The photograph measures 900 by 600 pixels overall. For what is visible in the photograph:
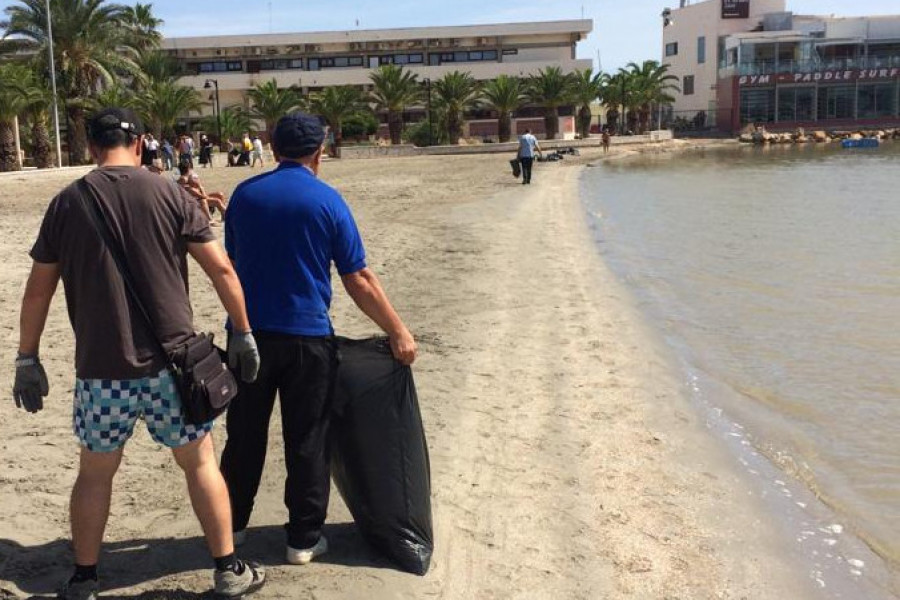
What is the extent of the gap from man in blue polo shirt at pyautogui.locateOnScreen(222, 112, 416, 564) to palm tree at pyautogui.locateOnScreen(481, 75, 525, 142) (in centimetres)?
5274

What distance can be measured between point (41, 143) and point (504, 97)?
28.3 meters

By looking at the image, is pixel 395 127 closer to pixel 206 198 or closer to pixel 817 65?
pixel 817 65

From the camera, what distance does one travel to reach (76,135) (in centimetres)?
3931

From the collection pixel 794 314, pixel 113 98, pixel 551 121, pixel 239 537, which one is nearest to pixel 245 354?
pixel 239 537

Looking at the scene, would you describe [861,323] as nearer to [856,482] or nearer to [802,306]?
[802,306]

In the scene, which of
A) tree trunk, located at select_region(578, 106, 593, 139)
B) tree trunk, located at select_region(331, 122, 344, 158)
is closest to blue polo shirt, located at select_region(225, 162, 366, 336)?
tree trunk, located at select_region(331, 122, 344, 158)

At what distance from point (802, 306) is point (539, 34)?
6664 centimetres

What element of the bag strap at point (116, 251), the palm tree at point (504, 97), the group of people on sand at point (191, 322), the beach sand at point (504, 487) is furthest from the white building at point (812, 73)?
the bag strap at point (116, 251)

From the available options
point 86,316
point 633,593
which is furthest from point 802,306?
point 86,316

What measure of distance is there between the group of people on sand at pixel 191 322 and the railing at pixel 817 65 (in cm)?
7246

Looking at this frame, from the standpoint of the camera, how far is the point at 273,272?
3.29 metres

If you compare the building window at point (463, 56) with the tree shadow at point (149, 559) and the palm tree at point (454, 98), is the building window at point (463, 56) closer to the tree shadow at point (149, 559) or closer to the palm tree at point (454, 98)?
the palm tree at point (454, 98)

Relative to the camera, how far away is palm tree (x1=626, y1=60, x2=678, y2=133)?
66.0 metres

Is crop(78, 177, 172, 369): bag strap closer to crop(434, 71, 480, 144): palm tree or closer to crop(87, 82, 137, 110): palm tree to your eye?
crop(87, 82, 137, 110): palm tree
